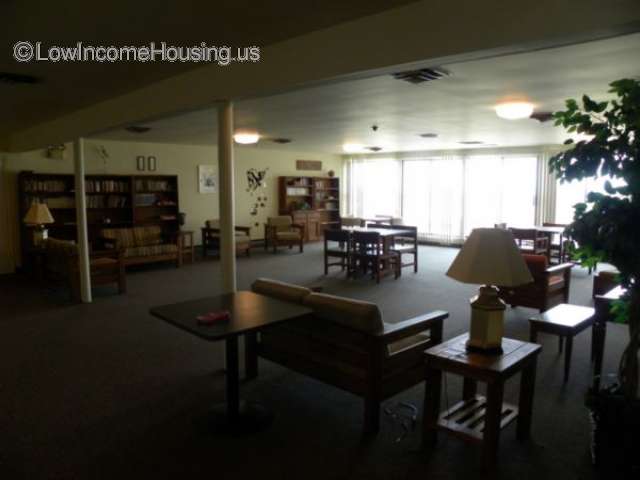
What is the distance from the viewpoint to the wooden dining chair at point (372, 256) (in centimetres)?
753

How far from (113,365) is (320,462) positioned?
7.37 ft

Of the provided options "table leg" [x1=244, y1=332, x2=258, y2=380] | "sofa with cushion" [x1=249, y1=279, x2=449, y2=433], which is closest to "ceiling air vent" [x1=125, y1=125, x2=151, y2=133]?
"table leg" [x1=244, y1=332, x2=258, y2=380]

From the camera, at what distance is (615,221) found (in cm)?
203

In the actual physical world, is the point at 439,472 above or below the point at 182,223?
below

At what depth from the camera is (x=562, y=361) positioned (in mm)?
3996

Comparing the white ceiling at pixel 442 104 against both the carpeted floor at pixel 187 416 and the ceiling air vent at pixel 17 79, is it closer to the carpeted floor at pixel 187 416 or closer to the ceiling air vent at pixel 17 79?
the ceiling air vent at pixel 17 79

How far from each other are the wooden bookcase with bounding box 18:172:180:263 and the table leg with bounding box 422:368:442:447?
25.7 ft

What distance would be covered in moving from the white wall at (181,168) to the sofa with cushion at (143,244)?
4.43 feet

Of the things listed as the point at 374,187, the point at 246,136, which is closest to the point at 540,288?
the point at 246,136

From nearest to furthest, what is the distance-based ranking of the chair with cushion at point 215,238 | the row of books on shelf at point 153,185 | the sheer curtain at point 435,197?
the row of books on shelf at point 153,185
the chair with cushion at point 215,238
the sheer curtain at point 435,197

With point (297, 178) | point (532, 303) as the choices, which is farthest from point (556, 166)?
point (297, 178)

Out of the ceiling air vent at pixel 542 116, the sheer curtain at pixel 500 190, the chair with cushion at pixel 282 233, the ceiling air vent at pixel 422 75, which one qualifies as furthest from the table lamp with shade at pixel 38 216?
the sheer curtain at pixel 500 190

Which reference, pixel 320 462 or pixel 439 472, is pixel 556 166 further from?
pixel 320 462

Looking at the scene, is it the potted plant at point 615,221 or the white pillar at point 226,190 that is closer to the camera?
Answer: the potted plant at point 615,221
